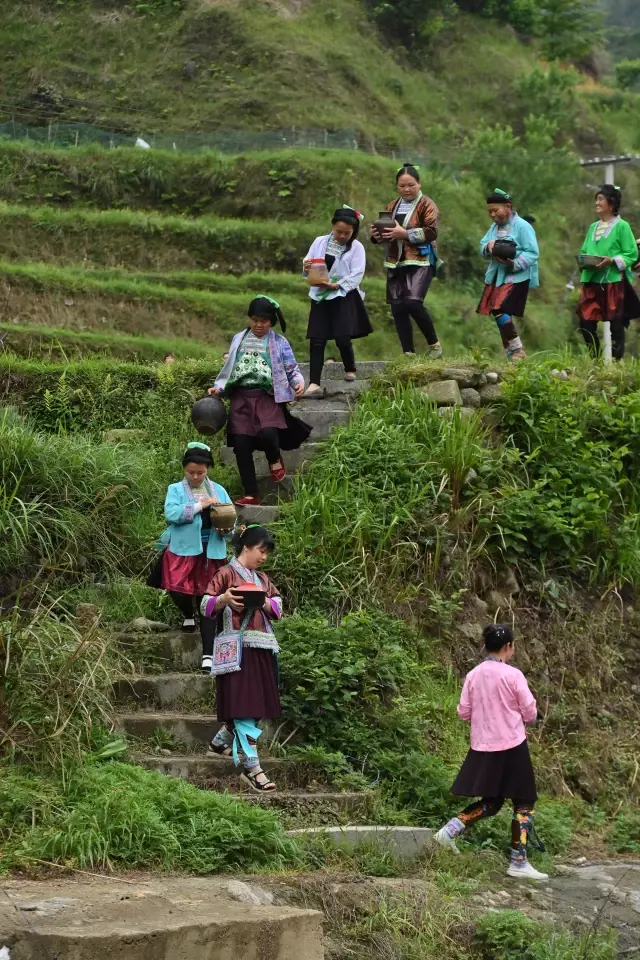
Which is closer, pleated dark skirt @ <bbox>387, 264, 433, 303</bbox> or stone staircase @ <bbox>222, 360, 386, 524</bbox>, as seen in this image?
stone staircase @ <bbox>222, 360, 386, 524</bbox>

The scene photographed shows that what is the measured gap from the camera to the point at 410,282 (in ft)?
36.9

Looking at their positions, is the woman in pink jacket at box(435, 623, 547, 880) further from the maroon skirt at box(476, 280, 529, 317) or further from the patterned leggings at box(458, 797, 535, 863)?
the maroon skirt at box(476, 280, 529, 317)

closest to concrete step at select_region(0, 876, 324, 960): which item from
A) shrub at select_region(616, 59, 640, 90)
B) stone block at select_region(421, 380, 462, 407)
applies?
stone block at select_region(421, 380, 462, 407)

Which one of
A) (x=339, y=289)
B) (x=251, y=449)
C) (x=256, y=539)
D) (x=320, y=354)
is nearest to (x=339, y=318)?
(x=339, y=289)

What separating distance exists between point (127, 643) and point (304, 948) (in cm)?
335

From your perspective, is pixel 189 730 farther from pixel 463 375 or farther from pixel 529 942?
pixel 463 375

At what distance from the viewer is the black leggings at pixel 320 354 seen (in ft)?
36.0

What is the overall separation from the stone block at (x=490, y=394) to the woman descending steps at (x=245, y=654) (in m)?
3.93

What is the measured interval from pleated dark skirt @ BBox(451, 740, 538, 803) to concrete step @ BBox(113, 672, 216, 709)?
1689mm

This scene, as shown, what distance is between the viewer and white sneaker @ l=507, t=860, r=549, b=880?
7363 millimetres

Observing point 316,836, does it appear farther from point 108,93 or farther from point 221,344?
point 108,93

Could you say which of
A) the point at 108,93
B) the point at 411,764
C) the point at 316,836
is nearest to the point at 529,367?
the point at 411,764

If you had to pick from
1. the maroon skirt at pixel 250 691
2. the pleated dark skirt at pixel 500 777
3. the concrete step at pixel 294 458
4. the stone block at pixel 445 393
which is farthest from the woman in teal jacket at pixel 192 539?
the stone block at pixel 445 393

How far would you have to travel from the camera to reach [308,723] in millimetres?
8086
